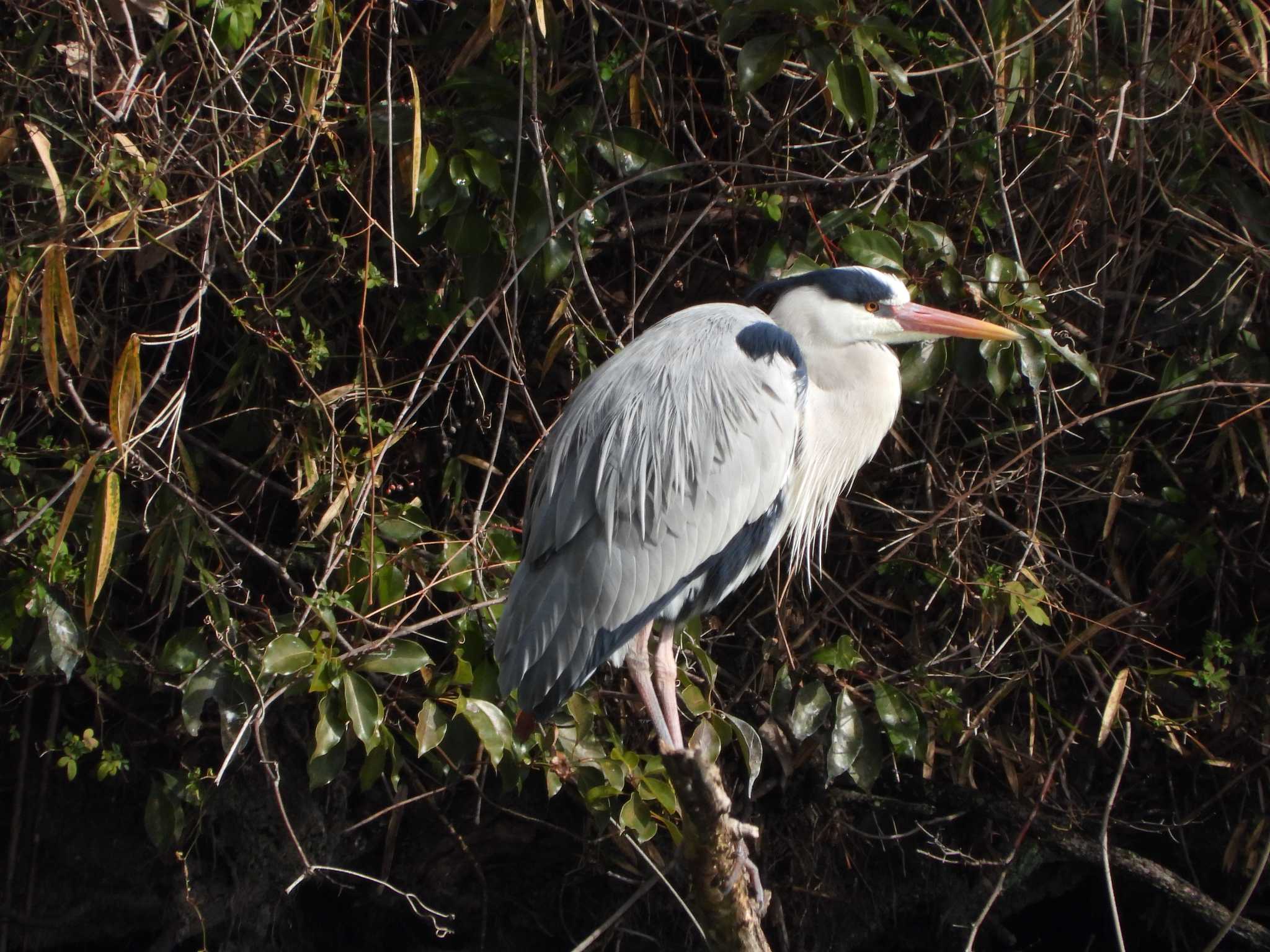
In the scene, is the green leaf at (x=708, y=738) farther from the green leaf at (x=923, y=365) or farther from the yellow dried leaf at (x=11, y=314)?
the yellow dried leaf at (x=11, y=314)

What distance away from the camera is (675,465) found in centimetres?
233

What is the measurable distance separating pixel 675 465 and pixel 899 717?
0.75 metres

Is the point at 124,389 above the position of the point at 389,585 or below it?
above

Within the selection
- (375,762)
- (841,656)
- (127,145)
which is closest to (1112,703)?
(841,656)

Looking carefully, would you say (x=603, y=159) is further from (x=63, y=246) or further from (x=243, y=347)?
(x=63, y=246)

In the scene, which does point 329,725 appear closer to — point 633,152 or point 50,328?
point 50,328

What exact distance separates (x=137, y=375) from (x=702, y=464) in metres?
0.99

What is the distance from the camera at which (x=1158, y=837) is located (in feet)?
9.36

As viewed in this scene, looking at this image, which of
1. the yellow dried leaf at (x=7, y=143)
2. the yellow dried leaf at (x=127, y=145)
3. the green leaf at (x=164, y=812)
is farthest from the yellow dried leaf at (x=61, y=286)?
the green leaf at (x=164, y=812)

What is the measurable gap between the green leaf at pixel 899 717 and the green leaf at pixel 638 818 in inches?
20.8

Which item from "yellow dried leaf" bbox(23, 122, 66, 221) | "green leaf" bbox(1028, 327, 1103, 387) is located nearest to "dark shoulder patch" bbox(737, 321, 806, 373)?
"green leaf" bbox(1028, 327, 1103, 387)

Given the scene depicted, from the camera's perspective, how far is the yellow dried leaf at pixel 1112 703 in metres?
2.59

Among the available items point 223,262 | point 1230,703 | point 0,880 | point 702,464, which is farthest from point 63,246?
point 1230,703

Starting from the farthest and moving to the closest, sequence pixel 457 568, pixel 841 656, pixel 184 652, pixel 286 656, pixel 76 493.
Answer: pixel 841 656 < pixel 457 568 < pixel 184 652 < pixel 286 656 < pixel 76 493
